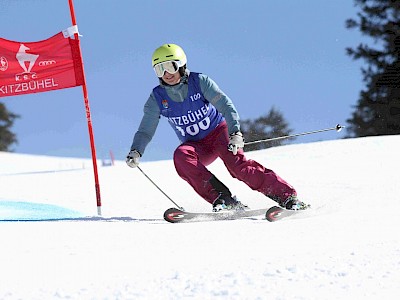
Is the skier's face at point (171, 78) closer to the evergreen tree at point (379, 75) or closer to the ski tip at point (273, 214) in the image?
the ski tip at point (273, 214)

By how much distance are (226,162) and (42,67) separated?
2142 millimetres

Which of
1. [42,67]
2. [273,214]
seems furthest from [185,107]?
[42,67]

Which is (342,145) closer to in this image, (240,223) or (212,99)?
(212,99)

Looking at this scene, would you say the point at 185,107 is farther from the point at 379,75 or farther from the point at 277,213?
the point at 379,75

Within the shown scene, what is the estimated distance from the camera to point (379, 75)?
18.3 meters

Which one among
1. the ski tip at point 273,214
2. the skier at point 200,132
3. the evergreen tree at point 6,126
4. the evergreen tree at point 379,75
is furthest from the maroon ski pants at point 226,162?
the evergreen tree at point 6,126

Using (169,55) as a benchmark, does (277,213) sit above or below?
below

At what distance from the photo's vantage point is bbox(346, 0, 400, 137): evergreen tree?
1748 centimetres

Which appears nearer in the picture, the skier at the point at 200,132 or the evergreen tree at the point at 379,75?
the skier at the point at 200,132

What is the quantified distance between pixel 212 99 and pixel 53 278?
2597 mm

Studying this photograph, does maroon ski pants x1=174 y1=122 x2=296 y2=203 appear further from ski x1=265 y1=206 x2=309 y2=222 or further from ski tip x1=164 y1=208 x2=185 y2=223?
ski tip x1=164 y1=208 x2=185 y2=223

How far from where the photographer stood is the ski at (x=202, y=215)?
443 centimetres

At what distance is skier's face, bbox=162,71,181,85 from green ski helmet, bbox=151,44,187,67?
0.30 ft

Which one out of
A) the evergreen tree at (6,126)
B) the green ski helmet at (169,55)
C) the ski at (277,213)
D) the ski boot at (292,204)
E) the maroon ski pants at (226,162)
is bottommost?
the ski at (277,213)
